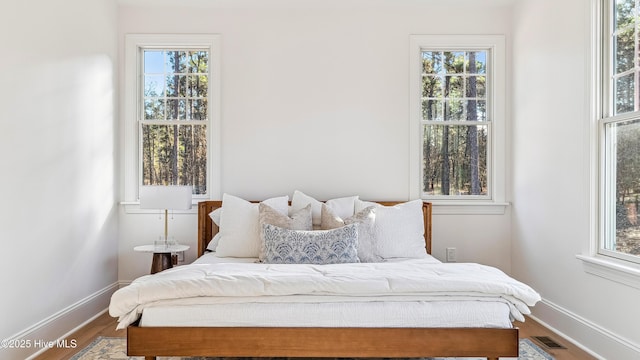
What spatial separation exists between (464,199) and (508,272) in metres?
0.82

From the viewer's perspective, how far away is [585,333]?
2914 millimetres

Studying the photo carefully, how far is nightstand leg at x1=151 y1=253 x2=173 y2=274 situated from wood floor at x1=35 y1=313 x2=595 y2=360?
20.4 inches

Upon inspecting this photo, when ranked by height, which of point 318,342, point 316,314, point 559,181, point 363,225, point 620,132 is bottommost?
point 318,342

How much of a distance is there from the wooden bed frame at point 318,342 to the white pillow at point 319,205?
56.5 inches

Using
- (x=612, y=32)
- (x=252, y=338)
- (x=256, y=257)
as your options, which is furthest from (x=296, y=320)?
(x=612, y=32)

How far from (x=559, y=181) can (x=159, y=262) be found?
3.26 metres

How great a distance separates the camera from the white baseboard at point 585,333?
2564mm

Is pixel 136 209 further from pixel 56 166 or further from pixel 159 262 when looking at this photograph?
pixel 56 166

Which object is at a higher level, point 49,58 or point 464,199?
point 49,58

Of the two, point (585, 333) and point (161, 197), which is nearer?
point (585, 333)

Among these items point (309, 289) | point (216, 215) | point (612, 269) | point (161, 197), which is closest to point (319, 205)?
point (216, 215)

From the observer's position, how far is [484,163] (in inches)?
166

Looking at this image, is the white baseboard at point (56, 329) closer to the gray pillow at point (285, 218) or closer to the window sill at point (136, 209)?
the window sill at point (136, 209)

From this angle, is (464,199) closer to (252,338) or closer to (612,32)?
(612,32)
